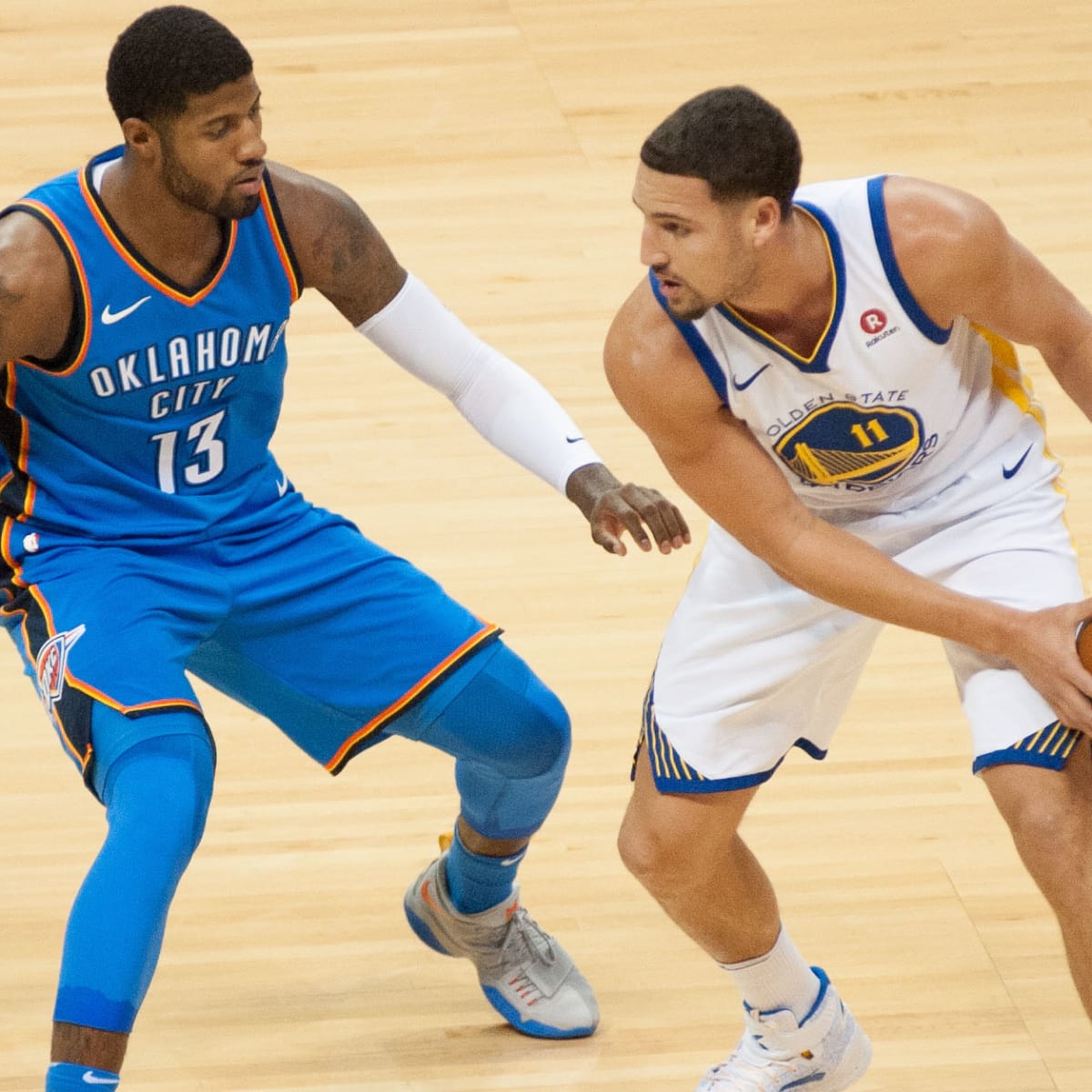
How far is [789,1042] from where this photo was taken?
2793 millimetres

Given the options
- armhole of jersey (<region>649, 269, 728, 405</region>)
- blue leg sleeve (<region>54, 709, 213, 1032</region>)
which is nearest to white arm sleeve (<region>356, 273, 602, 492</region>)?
armhole of jersey (<region>649, 269, 728, 405</region>)

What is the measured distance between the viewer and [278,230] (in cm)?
282

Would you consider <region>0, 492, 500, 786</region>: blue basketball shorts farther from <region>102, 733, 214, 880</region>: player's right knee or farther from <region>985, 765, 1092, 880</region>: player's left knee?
<region>985, 765, 1092, 880</region>: player's left knee

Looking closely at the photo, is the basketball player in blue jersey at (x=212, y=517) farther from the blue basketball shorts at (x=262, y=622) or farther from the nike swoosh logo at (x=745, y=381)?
the nike swoosh logo at (x=745, y=381)

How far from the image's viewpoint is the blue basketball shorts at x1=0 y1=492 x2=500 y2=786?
8.70ft

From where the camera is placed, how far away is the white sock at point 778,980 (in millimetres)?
2770

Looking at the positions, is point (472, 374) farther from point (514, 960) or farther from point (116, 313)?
point (514, 960)

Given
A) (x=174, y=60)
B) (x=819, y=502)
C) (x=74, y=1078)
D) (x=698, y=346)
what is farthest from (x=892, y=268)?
(x=74, y=1078)

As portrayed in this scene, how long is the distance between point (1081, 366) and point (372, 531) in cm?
208

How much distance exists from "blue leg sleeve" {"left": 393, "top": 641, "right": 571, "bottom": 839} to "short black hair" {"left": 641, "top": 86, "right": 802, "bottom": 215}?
0.82 metres

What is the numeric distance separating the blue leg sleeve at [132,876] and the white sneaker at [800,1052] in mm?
854

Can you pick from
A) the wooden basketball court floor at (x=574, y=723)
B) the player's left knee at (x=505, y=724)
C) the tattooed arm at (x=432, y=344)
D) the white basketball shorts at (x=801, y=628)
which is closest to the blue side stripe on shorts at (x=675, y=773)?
the white basketball shorts at (x=801, y=628)

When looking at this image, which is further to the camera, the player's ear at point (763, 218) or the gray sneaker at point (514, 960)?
the gray sneaker at point (514, 960)

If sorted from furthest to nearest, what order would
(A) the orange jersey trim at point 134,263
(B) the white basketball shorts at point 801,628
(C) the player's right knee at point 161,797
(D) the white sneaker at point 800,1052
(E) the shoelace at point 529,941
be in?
1. (E) the shoelace at point 529,941
2. (D) the white sneaker at point 800,1052
3. (A) the orange jersey trim at point 134,263
4. (B) the white basketball shorts at point 801,628
5. (C) the player's right knee at point 161,797
